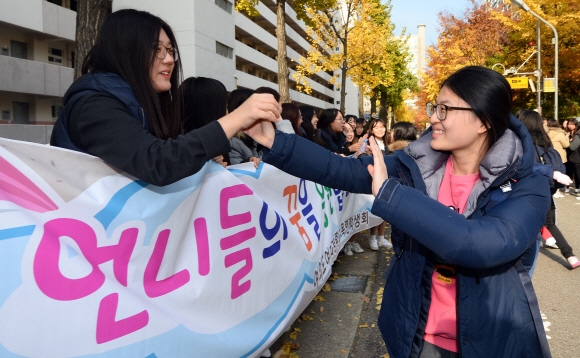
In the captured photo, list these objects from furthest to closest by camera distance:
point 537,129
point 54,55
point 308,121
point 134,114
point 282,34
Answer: point 54,55
point 282,34
point 308,121
point 537,129
point 134,114

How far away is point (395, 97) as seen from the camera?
52.6 m

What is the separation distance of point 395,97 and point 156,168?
2077 inches

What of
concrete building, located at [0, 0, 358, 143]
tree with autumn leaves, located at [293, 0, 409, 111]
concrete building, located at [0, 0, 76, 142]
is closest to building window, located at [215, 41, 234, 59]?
concrete building, located at [0, 0, 358, 143]

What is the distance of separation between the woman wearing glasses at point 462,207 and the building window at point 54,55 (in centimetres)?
2340

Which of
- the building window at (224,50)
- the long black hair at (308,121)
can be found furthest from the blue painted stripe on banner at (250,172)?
the building window at (224,50)

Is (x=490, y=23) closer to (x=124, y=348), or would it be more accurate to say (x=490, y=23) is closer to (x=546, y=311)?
(x=546, y=311)

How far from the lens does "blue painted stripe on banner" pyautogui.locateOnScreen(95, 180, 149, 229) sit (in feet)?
6.26

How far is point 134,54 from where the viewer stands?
2.21 meters

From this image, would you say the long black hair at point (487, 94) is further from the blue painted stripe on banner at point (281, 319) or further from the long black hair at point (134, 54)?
the blue painted stripe on banner at point (281, 319)

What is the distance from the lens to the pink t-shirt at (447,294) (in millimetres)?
1921

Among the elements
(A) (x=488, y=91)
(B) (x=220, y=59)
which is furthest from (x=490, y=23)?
(A) (x=488, y=91)

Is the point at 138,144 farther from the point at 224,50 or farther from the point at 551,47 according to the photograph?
the point at 224,50

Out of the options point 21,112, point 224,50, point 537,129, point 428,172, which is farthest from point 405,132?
point 224,50

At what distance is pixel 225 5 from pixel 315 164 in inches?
1138
